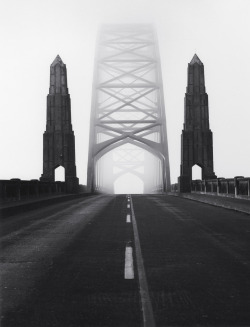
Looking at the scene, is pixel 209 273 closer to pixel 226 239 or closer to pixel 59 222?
pixel 226 239

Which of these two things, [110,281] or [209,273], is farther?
[209,273]

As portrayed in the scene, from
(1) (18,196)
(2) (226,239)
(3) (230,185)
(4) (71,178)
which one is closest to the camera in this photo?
(2) (226,239)

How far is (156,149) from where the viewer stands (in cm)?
6938

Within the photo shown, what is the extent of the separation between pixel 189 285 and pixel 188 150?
34.2 metres

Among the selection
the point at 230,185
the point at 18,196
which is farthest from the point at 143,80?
the point at 18,196

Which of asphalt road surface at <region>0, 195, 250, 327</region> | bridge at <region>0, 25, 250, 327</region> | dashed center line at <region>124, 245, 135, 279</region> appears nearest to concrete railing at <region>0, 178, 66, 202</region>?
bridge at <region>0, 25, 250, 327</region>

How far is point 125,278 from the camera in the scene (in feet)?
21.3

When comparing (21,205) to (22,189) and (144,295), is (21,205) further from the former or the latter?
(144,295)

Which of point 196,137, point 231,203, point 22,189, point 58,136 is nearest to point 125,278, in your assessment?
point 231,203

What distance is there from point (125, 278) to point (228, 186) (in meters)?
20.5

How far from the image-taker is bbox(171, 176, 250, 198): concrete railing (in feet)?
76.0

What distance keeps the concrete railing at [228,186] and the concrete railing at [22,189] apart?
10.3 meters

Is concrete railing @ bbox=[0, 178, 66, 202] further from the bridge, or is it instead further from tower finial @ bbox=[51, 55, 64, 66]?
tower finial @ bbox=[51, 55, 64, 66]

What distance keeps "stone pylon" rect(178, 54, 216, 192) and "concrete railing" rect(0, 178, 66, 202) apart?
13.5 meters
